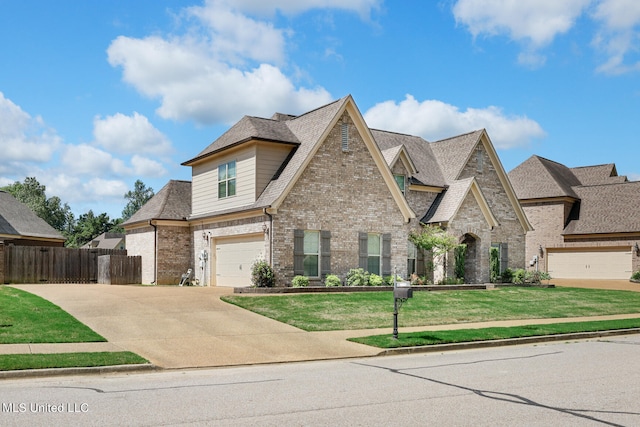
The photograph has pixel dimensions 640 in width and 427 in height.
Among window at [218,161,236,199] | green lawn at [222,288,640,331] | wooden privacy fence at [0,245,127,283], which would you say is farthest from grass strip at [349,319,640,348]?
wooden privacy fence at [0,245,127,283]

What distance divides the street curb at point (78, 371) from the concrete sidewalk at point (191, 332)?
0.52m

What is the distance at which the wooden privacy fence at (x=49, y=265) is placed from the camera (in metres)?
28.9

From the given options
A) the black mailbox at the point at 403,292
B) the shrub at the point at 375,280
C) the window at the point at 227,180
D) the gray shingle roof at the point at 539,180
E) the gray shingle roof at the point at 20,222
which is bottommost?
the shrub at the point at 375,280

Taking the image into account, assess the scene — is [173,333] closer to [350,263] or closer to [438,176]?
[350,263]

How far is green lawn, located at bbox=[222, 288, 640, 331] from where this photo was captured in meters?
19.3

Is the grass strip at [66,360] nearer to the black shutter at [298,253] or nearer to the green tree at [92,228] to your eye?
the black shutter at [298,253]

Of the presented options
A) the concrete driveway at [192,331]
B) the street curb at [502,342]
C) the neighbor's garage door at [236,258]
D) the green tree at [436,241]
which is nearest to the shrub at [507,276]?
the green tree at [436,241]

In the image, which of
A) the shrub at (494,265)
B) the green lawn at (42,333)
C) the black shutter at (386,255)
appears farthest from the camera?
the shrub at (494,265)

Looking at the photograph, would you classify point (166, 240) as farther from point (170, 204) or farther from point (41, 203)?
point (41, 203)

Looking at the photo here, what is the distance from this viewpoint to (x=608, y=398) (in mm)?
9195

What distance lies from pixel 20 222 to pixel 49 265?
15.2m

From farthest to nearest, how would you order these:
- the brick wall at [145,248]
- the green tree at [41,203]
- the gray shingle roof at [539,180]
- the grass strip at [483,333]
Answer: the green tree at [41,203], the gray shingle roof at [539,180], the brick wall at [145,248], the grass strip at [483,333]

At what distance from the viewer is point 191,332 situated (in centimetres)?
1622

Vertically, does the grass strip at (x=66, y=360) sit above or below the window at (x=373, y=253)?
below
